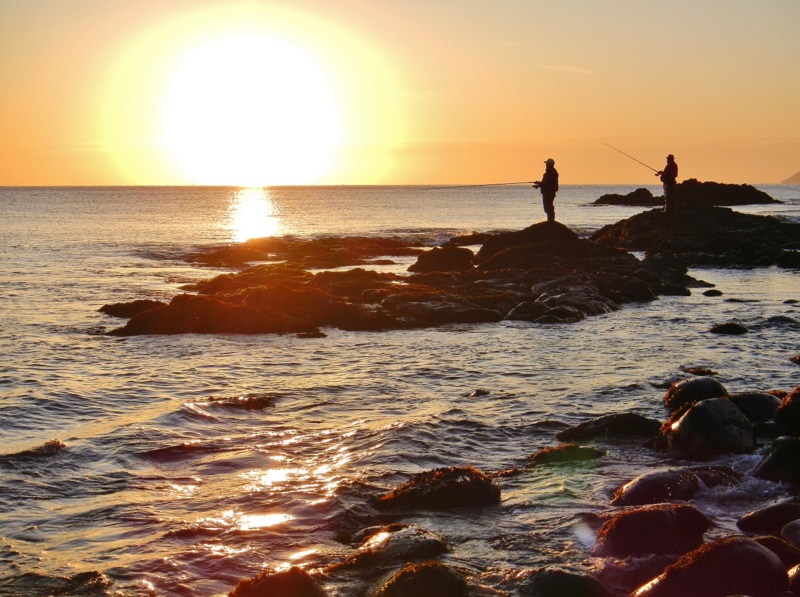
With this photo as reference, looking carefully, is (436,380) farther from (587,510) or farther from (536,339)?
(587,510)

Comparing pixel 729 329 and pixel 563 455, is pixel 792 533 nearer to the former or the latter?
pixel 563 455

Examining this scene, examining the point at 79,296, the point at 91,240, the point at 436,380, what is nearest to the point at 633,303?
the point at 436,380

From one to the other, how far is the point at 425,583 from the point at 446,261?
2514cm

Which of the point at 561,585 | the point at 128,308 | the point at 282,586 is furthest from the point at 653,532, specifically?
the point at 128,308

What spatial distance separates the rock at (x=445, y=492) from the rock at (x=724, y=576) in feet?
7.92

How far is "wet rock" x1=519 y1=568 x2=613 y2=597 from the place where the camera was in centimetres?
604

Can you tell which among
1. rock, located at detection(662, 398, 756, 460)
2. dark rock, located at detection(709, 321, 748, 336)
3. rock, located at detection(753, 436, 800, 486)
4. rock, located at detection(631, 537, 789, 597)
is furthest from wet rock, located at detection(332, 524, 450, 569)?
dark rock, located at detection(709, 321, 748, 336)

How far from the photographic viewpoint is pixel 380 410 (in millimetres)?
12180

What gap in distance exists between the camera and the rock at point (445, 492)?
27.0 feet

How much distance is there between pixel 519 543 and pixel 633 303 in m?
17.2

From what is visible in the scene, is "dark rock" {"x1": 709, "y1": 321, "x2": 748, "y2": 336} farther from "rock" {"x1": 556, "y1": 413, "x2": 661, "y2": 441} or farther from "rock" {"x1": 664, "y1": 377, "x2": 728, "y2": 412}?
"rock" {"x1": 556, "y1": 413, "x2": 661, "y2": 441}

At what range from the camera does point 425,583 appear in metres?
6.02

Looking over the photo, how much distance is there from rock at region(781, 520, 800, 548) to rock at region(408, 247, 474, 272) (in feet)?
77.2

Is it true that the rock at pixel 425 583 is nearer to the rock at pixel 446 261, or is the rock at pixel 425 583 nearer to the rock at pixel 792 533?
the rock at pixel 792 533
